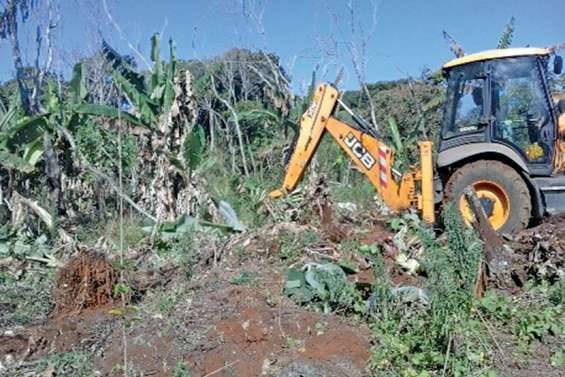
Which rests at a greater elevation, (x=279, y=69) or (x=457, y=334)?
(x=279, y=69)

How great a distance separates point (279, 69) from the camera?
16.4 metres

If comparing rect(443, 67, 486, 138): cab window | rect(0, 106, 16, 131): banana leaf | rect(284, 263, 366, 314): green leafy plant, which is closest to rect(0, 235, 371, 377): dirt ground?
rect(284, 263, 366, 314): green leafy plant

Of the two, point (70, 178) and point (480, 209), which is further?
point (70, 178)

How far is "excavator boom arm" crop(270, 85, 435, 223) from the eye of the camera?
7.84 meters

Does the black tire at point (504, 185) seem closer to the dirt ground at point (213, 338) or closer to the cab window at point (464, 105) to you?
the cab window at point (464, 105)

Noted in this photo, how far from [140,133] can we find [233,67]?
11804 mm

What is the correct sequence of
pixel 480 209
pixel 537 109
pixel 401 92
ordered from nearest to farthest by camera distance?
1. pixel 480 209
2. pixel 537 109
3. pixel 401 92

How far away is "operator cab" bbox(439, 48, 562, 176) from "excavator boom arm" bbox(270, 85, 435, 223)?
84cm

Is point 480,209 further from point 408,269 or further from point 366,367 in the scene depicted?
point 366,367

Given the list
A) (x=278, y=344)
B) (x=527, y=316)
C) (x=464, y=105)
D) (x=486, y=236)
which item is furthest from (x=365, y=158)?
(x=278, y=344)

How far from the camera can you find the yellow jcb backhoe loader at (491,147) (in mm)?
7824

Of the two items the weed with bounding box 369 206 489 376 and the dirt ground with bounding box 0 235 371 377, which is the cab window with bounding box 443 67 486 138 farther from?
the dirt ground with bounding box 0 235 371 377

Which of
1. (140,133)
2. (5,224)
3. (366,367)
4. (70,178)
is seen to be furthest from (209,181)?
(366,367)

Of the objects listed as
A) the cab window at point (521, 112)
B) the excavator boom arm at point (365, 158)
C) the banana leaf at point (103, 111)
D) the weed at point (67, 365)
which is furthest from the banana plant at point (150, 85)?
the weed at point (67, 365)
